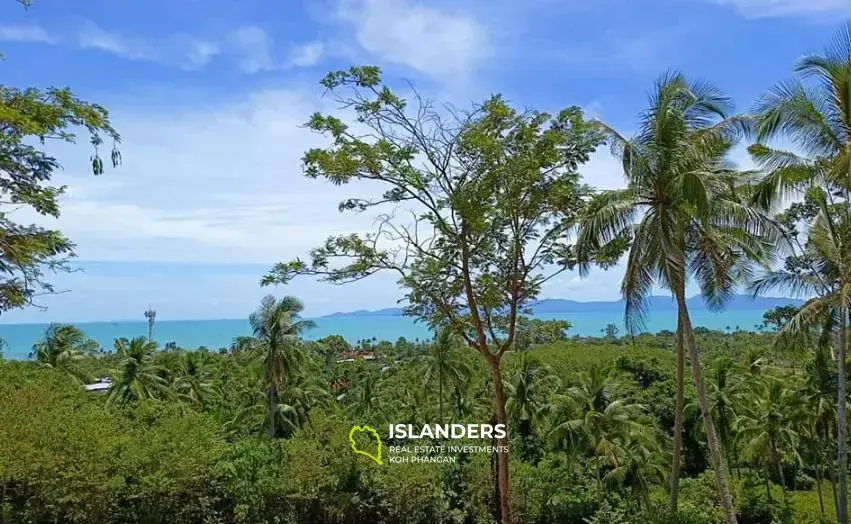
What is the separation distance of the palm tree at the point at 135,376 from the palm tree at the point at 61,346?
285 cm

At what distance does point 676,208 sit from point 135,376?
710 inches

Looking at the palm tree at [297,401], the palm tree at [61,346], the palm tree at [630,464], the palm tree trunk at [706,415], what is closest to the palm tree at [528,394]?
the palm tree at [630,464]

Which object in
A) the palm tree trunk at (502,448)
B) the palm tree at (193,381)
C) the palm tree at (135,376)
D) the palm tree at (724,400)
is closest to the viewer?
the palm tree trunk at (502,448)

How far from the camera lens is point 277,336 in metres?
19.4

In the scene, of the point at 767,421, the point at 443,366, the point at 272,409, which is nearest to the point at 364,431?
the point at 443,366

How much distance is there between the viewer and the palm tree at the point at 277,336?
19422 mm

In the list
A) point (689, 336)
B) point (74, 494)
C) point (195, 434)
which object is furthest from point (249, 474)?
point (689, 336)

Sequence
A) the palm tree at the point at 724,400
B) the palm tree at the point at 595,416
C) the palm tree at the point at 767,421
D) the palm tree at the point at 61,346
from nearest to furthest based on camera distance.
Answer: the palm tree at the point at 595,416 < the palm tree at the point at 767,421 < the palm tree at the point at 724,400 < the palm tree at the point at 61,346

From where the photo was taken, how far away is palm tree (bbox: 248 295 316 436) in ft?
63.7

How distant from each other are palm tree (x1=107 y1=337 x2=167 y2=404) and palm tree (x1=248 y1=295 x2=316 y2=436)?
393cm

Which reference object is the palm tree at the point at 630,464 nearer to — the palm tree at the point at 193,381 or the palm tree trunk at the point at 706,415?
the palm tree trunk at the point at 706,415

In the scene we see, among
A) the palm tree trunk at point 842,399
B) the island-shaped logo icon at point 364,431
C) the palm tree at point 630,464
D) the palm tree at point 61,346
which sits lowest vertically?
the palm tree at point 630,464

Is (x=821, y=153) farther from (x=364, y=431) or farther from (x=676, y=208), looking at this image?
(x=364, y=431)

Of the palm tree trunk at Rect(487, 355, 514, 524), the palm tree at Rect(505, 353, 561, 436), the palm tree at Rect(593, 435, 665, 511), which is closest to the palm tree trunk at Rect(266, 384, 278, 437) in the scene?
the palm tree at Rect(505, 353, 561, 436)
